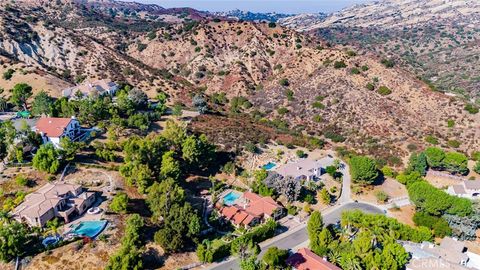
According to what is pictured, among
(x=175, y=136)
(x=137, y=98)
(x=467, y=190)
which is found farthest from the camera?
(x=137, y=98)

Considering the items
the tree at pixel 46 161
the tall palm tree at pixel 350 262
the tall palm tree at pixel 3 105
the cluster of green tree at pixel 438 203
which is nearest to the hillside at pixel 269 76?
the tall palm tree at pixel 3 105

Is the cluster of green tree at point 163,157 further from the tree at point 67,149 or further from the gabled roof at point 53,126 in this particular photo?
the gabled roof at point 53,126

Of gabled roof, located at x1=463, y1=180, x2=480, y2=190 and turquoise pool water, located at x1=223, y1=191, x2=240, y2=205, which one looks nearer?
turquoise pool water, located at x1=223, y1=191, x2=240, y2=205

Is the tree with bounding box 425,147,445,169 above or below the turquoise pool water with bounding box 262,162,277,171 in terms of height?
above

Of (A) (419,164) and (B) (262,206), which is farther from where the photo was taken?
(A) (419,164)

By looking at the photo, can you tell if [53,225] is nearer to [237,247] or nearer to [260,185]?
[237,247]

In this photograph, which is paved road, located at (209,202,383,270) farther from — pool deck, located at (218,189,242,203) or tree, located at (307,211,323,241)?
pool deck, located at (218,189,242,203)

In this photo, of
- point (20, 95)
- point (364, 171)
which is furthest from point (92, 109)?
point (364, 171)

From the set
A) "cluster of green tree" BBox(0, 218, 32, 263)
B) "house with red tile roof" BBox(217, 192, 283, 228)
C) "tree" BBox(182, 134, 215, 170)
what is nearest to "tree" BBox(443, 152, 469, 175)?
"house with red tile roof" BBox(217, 192, 283, 228)
